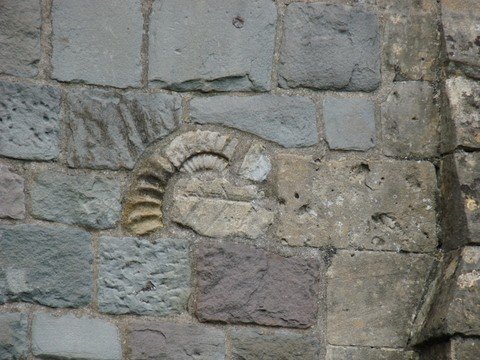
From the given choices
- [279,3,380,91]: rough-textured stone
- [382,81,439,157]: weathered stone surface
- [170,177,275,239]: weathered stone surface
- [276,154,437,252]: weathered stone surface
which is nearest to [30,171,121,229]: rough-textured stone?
[170,177,275,239]: weathered stone surface

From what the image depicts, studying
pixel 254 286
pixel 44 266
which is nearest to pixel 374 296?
pixel 254 286

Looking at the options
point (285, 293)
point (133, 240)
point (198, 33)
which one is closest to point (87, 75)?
point (198, 33)

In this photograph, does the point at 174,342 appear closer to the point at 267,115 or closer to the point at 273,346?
the point at 273,346

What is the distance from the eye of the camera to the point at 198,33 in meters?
3.32

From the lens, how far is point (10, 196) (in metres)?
3.17

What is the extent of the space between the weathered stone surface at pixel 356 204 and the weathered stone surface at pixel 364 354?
1.26 ft

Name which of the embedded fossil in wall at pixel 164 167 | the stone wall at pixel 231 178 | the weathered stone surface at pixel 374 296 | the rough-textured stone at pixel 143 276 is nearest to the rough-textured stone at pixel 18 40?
the stone wall at pixel 231 178

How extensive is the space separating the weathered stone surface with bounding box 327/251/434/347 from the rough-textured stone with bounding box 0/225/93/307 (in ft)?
3.06

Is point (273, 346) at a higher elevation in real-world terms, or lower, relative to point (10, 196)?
lower

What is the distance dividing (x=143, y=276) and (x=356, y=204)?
2.82 ft

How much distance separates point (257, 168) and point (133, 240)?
1.80 feet

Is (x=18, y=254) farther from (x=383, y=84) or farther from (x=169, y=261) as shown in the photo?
(x=383, y=84)

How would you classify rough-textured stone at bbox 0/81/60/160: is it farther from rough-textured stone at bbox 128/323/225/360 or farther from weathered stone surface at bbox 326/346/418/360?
weathered stone surface at bbox 326/346/418/360

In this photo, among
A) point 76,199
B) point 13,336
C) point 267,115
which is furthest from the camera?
point 267,115
